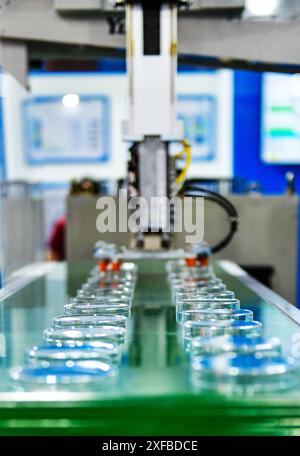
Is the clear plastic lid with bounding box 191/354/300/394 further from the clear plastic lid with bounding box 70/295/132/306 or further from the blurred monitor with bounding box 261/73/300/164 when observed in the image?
the blurred monitor with bounding box 261/73/300/164

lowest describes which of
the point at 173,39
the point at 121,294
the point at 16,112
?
the point at 121,294

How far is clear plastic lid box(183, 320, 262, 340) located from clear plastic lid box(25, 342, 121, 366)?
122 mm

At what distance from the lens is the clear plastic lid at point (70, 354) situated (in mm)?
614

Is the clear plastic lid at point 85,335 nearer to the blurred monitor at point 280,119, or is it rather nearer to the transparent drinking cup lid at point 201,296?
the transparent drinking cup lid at point 201,296

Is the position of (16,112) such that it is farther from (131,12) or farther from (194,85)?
(131,12)

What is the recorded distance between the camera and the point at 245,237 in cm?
193

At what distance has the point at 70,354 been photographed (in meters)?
0.62

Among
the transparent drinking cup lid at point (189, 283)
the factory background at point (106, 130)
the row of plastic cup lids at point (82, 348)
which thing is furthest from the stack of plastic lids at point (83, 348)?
the factory background at point (106, 130)

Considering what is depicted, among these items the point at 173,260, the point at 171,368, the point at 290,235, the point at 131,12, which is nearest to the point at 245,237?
the point at 290,235

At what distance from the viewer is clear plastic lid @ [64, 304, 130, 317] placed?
844 millimetres

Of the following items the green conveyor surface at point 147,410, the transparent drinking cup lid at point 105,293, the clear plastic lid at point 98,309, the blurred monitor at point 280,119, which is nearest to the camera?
the green conveyor surface at point 147,410

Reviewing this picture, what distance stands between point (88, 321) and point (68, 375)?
0.20 meters

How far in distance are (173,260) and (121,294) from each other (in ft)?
1.89
